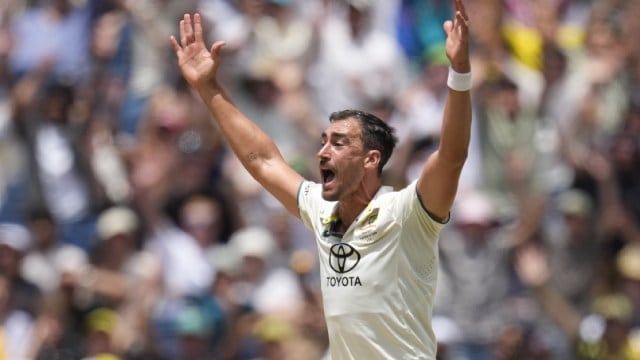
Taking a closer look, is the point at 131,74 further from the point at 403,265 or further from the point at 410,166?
the point at 403,265

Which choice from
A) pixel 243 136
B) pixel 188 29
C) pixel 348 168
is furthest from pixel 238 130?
pixel 348 168

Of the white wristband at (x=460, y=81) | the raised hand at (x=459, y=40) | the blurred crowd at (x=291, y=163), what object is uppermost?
the raised hand at (x=459, y=40)

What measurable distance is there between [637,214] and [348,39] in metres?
2.78

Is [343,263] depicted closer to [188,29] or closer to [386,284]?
[386,284]

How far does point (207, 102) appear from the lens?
7.15m

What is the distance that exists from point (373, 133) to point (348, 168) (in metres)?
0.23

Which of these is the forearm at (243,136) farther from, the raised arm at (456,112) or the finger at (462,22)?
the finger at (462,22)

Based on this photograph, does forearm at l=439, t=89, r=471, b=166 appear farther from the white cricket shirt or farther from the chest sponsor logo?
the chest sponsor logo

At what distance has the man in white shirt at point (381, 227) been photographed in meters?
5.93

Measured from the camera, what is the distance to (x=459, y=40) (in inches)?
231

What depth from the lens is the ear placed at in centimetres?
656

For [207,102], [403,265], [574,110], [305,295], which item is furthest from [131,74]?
[403,265]

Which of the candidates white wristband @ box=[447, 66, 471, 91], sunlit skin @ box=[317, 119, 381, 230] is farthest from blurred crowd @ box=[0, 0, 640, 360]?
white wristband @ box=[447, 66, 471, 91]

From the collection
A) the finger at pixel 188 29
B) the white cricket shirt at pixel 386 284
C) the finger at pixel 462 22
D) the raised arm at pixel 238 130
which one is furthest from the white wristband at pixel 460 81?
the finger at pixel 188 29
